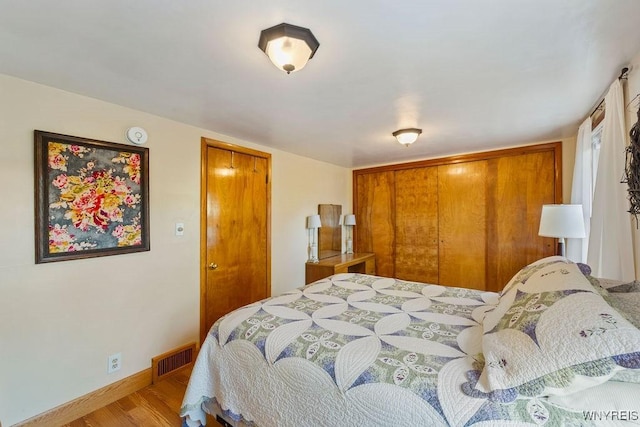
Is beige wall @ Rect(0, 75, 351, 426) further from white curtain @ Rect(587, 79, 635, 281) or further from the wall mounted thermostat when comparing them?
white curtain @ Rect(587, 79, 635, 281)

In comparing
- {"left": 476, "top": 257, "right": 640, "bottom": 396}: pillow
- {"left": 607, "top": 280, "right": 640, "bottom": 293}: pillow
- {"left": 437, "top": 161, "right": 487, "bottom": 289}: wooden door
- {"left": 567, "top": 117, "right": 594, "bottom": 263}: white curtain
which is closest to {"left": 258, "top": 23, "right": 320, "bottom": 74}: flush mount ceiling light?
{"left": 476, "top": 257, "right": 640, "bottom": 396}: pillow

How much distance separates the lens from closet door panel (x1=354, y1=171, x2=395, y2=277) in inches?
179

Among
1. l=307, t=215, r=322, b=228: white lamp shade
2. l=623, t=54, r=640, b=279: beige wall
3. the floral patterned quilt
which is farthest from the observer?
l=307, t=215, r=322, b=228: white lamp shade

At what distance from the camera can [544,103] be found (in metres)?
2.18

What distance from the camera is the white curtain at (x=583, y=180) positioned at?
2.43 m

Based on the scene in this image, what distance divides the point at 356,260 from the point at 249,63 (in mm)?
3131

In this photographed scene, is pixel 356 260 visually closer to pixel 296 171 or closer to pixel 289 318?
pixel 296 171

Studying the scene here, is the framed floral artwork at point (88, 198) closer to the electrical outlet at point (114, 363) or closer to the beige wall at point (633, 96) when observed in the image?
the electrical outlet at point (114, 363)

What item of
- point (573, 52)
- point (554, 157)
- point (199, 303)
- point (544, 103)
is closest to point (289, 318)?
point (199, 303)

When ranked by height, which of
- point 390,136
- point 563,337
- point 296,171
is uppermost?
point 390,136

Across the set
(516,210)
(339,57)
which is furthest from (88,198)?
(516,210)

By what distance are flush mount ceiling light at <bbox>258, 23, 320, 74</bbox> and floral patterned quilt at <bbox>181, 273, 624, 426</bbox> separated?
1.39m

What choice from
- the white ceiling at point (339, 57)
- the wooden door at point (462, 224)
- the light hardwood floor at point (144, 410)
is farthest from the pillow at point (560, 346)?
the wooden door at point (462, 224)

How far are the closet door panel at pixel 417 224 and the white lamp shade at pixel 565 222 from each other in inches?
65.8
